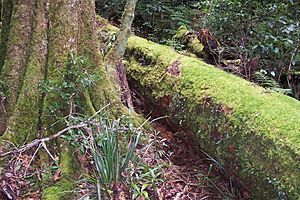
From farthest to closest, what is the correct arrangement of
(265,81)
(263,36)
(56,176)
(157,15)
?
(157,15) → (263,36) → (265,81) → (56,176)

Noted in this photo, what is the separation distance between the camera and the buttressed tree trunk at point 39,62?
140 inches

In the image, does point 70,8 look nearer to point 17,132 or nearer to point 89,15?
point 89,15

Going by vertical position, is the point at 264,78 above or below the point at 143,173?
above

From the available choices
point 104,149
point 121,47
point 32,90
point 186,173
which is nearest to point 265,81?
point 186,173

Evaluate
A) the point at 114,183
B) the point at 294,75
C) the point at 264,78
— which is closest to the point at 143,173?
the point at 114,183

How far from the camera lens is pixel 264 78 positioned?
5.02m

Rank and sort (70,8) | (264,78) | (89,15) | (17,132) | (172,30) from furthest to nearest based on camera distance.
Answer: (172,30)
(264,78)
(89,15)
(70,8)
(17,132)

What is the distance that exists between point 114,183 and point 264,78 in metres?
2.85

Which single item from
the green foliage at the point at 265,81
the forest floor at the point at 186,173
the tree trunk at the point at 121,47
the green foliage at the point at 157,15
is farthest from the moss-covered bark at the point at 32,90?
the green foliage at the point at 157,15

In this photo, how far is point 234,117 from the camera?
3814 millimetres

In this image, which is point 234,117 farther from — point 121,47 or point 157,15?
point 157,15

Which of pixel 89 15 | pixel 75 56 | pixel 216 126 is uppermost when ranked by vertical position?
pixel 89 15

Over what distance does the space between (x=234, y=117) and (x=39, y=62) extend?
1.98 metres

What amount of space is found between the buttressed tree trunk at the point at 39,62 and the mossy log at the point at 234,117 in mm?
1013
